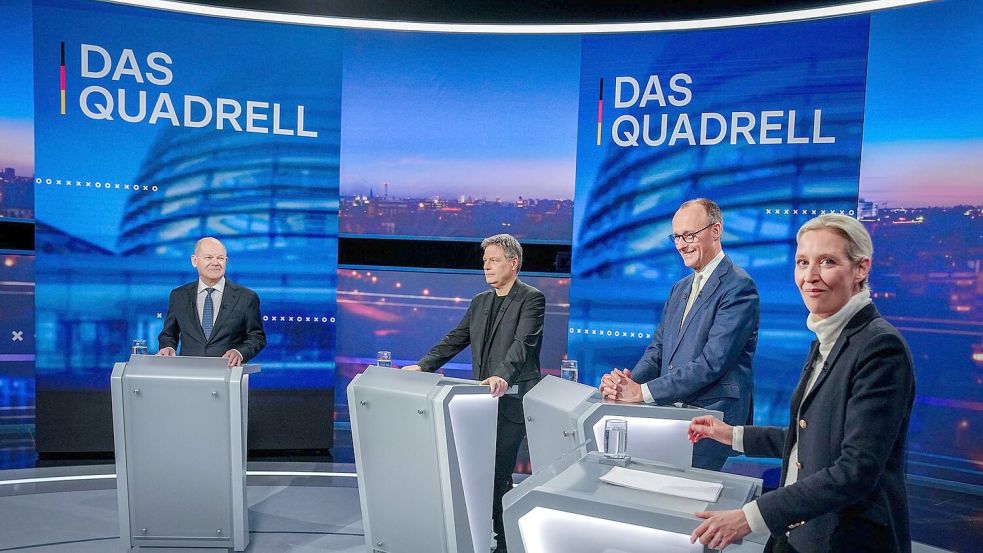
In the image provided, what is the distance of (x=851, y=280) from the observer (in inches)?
69.4

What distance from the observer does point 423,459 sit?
3.43 meters

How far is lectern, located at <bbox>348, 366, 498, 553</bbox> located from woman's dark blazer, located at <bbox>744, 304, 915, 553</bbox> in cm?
181

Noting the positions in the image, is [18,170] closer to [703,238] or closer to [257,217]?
[257,217]

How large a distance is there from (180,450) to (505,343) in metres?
1.64

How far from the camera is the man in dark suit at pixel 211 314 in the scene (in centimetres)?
444

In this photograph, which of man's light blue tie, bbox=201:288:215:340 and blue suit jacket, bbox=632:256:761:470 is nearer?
blue suit jacket, bbox=632:256:761:470

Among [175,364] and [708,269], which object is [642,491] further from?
[175,364]

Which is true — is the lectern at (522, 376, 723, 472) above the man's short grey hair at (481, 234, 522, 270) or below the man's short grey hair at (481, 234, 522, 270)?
below

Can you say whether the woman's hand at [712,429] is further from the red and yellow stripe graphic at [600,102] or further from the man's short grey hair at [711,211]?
the red and yellow stripe graphic at [600,102]

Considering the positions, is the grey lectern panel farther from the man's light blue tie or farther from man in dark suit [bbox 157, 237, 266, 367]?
the man's light blue tie

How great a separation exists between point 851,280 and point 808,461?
42 cm

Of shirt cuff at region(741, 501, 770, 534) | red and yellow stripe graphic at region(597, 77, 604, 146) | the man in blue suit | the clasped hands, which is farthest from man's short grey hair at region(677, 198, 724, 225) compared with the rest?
red and yellow stripe graphic at region(597, 77, 604, 146)

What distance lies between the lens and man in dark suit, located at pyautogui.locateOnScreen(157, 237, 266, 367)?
444cm

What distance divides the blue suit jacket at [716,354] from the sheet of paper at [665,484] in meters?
1.12
